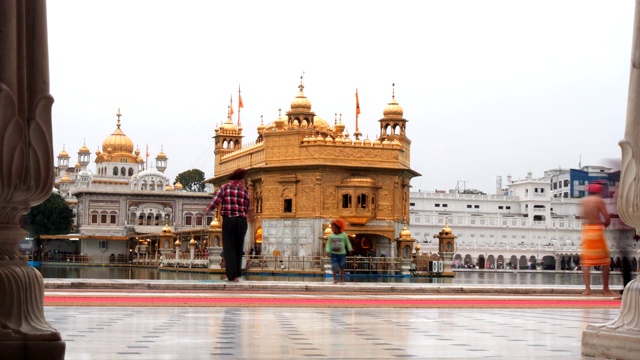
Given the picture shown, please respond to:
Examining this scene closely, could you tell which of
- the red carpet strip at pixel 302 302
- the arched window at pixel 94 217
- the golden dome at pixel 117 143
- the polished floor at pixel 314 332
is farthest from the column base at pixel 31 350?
the golden dome at pixel 117 143

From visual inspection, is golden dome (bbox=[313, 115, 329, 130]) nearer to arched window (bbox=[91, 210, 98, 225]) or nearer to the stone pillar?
arched window (bbox=[91, 210, 98, 225])

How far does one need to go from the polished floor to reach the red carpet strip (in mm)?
429

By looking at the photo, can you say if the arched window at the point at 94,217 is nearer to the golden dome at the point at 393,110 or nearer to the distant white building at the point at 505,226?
the distant white building at the point at 505,226

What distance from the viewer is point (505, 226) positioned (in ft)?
277

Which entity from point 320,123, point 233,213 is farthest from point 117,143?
point 233,213

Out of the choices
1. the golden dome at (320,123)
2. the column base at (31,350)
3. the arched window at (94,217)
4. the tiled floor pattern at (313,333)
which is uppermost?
the golden dome at (320,123)

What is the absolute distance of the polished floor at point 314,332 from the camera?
5.34 meters

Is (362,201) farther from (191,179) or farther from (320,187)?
(191,179)

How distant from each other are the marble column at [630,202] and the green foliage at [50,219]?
6786 centimetres

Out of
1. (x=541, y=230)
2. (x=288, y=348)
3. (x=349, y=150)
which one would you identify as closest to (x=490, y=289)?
(x=288, y=348)

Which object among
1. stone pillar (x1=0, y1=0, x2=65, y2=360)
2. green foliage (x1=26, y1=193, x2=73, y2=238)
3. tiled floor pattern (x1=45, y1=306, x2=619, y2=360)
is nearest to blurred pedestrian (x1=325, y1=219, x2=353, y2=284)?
tiled floor pattern (x1=45, y1=306, x2=619, y2=360)

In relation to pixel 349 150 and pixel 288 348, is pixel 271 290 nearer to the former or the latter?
pixel 288 348

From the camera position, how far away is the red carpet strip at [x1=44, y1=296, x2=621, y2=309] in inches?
408

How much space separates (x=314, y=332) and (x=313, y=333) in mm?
94
